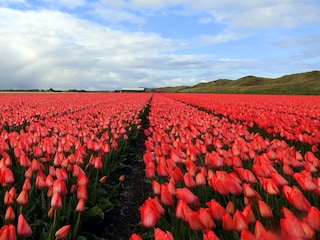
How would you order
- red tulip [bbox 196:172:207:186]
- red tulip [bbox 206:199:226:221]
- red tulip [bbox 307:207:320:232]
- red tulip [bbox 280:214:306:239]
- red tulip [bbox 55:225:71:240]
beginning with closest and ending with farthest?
red tulip [bbox 280:214:306:239] < red tulip [bbox 307:207:320:232] < red tulip [bbox 206:199:226:221] < red tulip [bbox 55:225:71:240] < red tulip [bbox 196:172:207:186]

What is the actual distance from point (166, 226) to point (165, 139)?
107 inches

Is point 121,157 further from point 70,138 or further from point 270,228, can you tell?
point 270,228

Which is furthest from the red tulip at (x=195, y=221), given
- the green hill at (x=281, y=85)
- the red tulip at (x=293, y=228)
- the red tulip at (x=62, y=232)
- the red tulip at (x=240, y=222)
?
the green hill at (x=281, y=85)

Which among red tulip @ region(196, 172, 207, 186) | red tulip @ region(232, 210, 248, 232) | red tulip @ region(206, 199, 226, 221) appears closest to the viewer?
red tulip @ region(232, 210, 248, 232)

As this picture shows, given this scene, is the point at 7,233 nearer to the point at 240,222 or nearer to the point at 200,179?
the point at 240,222

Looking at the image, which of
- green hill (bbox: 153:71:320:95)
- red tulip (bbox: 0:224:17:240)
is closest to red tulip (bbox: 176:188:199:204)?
red tulip (bbox: 0:224:17:240)

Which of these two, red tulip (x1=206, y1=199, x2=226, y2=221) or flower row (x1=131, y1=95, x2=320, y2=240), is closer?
flower row (x1=131, y1=95, x2=320, y2=240)

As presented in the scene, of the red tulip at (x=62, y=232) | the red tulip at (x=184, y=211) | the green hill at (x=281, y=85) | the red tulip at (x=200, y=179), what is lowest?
the green hill at (x=281, y=85)

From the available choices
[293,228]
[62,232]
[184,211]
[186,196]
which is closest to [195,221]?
[184,211]

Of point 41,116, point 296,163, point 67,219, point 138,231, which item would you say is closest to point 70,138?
point 138,231

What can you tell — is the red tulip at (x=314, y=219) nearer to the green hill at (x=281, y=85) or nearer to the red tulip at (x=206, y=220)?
the red tulip at (x=206, y=220)

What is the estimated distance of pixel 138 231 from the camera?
4926 millimetres

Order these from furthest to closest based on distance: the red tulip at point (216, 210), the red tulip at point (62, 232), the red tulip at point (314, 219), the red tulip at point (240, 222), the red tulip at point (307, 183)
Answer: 1. the red tulip at point (307, 183)
2. the red tulip at point (62, 232)
3. the red tulip at point (216, 210)
4. the red tulip at point (240, 222)
5. the red tulip at point (314, 219)

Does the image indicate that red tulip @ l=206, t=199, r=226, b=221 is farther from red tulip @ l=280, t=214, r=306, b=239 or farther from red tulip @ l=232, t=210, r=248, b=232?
red tulip @ l=280, t=214, r=306, b=239
